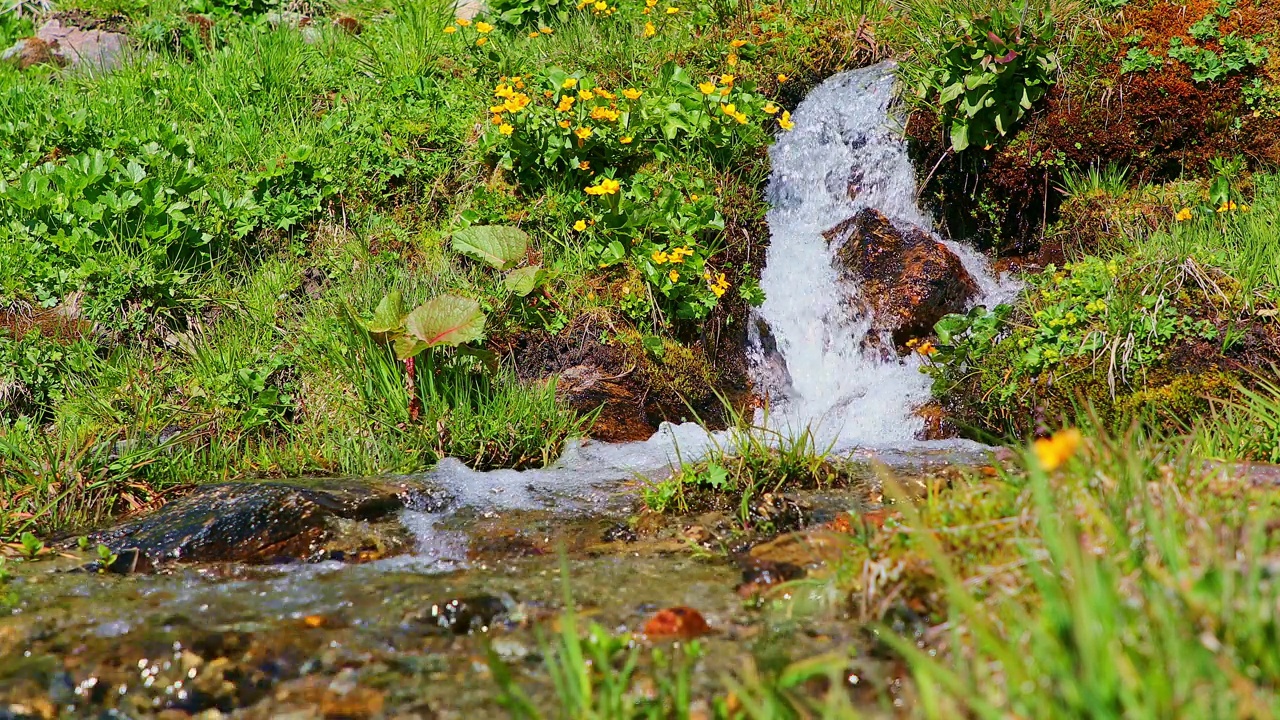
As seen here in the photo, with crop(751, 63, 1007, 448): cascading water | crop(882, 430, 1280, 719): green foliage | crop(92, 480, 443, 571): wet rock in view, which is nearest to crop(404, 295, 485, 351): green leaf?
crop(92, 480, 443, 571): wet rock

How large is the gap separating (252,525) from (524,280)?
1898mm

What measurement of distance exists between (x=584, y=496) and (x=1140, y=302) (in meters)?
2.65

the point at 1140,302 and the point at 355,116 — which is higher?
the point at 355,116

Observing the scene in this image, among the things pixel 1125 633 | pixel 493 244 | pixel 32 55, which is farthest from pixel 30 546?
pixel 32 55

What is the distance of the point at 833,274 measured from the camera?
5844 millimetres

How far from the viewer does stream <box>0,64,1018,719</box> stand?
2.48 m

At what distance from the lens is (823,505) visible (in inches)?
148

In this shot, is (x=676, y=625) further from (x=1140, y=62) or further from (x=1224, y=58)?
(x=1224, y=58)

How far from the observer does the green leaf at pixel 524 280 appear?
5.01 meters

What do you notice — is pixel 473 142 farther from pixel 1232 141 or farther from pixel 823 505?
pixel 1232 141

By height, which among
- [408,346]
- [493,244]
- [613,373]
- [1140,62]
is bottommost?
[613,373]

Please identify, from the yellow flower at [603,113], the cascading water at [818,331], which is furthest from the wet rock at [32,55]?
the cascading water at [818,331]

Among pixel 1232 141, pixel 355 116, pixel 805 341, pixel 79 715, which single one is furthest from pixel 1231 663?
pixel 355 116

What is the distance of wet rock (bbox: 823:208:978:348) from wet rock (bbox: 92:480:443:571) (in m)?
2.95
